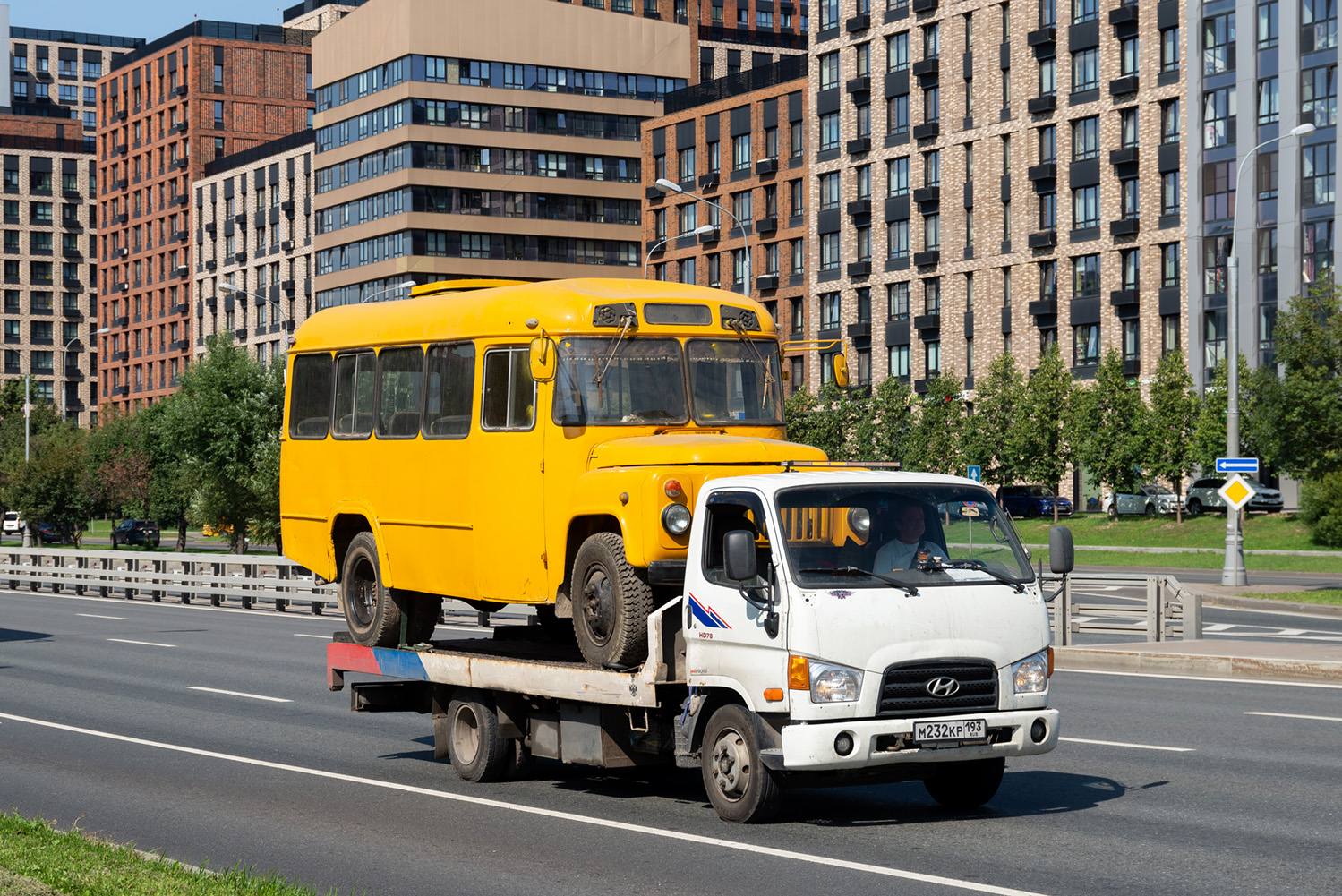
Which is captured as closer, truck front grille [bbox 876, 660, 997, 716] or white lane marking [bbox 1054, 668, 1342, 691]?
truck front grille [bbox 876, 660, 997, 716]

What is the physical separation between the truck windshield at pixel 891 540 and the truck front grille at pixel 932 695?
0.48 meters

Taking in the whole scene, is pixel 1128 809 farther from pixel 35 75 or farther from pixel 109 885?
pixel 35 75

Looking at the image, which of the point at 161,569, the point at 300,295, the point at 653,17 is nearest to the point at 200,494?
the point at 161,569

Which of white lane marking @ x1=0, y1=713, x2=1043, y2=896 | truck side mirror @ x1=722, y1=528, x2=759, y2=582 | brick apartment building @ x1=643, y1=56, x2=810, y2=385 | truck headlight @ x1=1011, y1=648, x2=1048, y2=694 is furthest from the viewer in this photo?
brick apartment building @ x1=643, y1=56, x2=810, y2=385

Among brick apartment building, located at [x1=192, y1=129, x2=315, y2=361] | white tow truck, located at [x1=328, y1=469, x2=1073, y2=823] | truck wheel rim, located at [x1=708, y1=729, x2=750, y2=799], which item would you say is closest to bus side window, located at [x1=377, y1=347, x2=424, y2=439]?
white tow truck, located at [x1=328, y1=469, x2=1073, y2=823]

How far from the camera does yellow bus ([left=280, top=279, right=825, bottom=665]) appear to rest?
36.5 ft

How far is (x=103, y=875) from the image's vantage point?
27.5 feet

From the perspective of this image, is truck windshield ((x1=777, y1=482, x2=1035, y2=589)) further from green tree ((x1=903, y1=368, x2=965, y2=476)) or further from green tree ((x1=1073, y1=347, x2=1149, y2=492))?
green tree ((x1=903, y1=368, x2=965, y2=476))

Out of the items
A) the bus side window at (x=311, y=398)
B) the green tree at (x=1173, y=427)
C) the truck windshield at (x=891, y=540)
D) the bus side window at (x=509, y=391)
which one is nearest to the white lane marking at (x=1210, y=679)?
the truck windshield at (x=891, y=540)

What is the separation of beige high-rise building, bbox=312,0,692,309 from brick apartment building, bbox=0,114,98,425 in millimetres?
57742

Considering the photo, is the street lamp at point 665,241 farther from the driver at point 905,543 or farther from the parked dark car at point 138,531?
the parked dark car at point 138,531

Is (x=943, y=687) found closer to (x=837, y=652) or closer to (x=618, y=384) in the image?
(x=837, y=652)

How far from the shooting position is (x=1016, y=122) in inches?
3179

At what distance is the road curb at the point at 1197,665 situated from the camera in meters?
19.3
